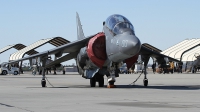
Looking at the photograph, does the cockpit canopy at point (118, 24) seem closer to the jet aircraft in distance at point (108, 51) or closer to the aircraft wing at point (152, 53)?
the jet aircraft in distance at point (108, 51)

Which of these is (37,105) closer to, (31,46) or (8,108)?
(8,108)

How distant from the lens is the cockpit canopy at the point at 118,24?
21703 millimetres

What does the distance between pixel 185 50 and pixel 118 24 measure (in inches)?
2214

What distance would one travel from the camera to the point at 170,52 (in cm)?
8012

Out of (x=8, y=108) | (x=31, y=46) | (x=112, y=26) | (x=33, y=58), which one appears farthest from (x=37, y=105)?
(x=31, y=46)

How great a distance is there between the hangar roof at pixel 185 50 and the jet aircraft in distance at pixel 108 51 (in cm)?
5005

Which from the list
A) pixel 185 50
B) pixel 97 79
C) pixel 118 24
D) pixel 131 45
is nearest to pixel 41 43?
pixel 185 50

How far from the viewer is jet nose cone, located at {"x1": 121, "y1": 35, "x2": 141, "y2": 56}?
797 inches

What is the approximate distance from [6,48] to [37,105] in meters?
74.4

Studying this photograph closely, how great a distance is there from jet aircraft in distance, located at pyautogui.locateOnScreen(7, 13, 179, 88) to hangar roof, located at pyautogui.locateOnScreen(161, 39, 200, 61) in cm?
5005

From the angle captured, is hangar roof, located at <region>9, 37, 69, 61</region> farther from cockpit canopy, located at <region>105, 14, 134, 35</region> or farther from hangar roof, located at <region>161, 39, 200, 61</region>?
cockpit canopy, located at <region>105, 14, 134, 35</region>

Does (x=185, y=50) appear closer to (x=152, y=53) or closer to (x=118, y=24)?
(x=152, y=53)

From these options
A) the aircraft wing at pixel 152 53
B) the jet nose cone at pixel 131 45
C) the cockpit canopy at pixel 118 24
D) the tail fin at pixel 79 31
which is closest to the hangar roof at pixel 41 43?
the tail fin at pixel 79 31

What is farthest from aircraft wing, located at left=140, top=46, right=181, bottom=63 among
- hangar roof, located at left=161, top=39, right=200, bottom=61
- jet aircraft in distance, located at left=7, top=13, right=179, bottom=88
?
hangar roof, located at left=161, top=39, right=200, bottom=61
